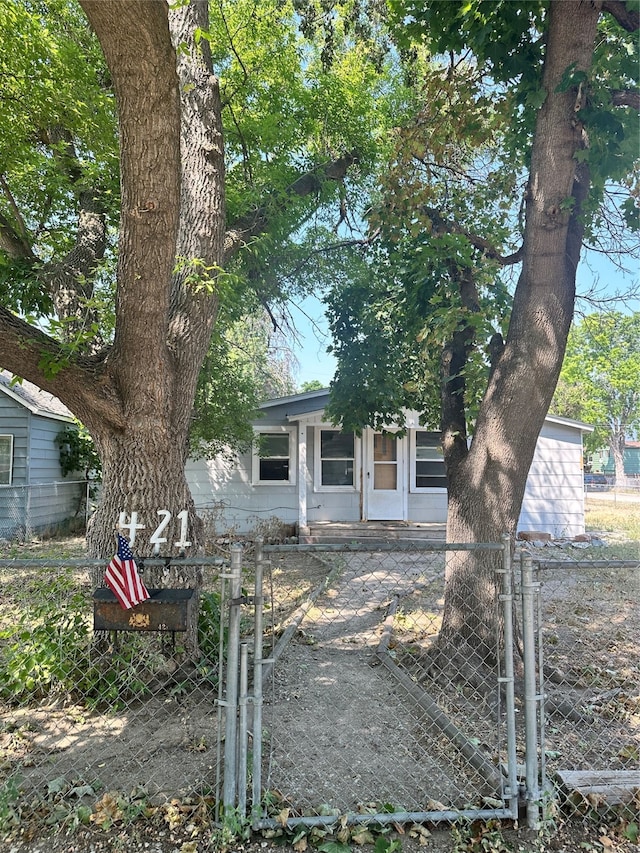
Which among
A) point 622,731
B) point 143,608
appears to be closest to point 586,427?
point 622,731

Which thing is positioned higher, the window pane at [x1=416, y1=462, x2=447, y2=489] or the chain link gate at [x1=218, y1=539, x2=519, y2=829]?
the window pane at [x1=416, y1=462, x2=447, y2=489]

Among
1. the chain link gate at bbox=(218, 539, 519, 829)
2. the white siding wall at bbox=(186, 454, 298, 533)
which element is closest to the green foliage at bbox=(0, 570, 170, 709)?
the chain link gate at bbox=(218, 539, 519, 829)

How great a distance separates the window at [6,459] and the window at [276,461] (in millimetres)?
5608

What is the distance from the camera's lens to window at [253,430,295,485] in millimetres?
12641

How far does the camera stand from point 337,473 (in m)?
12.9

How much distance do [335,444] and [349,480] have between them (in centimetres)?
98

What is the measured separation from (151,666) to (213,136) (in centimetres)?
440

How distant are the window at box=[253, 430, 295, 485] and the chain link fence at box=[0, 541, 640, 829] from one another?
22.6ft

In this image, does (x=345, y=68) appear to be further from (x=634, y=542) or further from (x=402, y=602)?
(x=634, y=542)

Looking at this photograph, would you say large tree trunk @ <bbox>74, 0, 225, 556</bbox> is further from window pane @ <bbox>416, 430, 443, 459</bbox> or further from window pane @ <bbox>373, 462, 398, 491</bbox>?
window pane @ <bbox>416, 430, 443, 459</bbox>

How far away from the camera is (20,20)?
570cm

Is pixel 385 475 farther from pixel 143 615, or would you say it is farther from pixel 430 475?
pixel 143 615

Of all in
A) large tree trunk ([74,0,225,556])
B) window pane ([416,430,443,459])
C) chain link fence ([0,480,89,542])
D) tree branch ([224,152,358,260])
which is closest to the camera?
large tree trunk ([74,0,225,556])

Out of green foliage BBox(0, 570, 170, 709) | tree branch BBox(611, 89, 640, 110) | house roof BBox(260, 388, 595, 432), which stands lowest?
green foliage BBox(0, 570, 170, 709)
